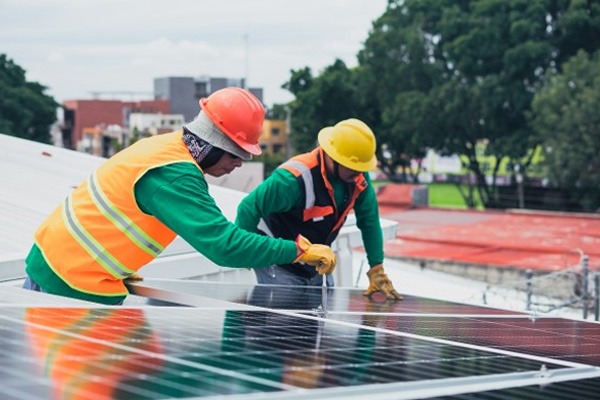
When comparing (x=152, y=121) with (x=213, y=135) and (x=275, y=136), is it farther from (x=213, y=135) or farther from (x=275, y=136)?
(x=213, y=135)

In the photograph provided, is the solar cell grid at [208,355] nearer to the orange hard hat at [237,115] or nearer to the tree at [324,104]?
the orange hard hat at [237,115]

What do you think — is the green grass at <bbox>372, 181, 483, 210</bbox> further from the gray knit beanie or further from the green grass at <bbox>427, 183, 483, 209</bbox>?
the gray knit beanie

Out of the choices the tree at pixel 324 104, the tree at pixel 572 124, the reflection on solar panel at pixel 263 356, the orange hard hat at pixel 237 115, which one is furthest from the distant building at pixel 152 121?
the reflection on solar panel at pixel 263 356

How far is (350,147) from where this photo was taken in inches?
311

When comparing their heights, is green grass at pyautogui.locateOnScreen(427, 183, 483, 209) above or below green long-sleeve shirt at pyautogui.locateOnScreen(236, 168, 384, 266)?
above

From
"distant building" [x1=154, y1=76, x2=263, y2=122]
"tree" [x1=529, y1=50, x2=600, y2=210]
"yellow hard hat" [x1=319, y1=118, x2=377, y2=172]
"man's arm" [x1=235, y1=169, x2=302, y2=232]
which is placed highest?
"distant building" [x1=154, y1=76, x2=263, y2=122]

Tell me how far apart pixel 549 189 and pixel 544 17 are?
7350mm

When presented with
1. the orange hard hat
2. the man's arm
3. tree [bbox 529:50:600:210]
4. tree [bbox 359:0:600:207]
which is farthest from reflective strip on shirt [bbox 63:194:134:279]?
tree [bbox 359:0:600:207]

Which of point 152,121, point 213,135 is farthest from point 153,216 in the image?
point 152,121

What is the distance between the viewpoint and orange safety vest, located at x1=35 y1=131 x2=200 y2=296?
201 inches

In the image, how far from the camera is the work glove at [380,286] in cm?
759

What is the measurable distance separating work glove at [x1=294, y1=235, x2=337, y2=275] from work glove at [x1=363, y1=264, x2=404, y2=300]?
1.86m

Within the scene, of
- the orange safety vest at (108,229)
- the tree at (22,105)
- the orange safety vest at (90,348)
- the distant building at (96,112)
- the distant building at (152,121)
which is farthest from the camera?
the distant building at (96,112)

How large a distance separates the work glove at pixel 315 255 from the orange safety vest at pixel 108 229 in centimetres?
68
